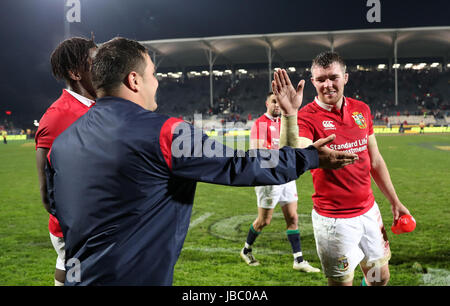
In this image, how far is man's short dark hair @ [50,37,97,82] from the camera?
2.61 m

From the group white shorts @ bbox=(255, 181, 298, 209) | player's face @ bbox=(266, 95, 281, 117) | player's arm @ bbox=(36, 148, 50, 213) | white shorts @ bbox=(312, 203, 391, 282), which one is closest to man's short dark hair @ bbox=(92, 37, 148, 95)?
player's arm @ bbox=(36, 148, 50, 213)

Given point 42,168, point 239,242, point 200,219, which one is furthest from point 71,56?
point 200,219

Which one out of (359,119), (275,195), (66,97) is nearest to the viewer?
(66,97)

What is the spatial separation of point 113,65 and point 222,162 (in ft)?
2.11

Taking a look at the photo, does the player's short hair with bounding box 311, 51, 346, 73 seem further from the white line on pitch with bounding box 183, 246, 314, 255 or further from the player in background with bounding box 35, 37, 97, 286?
the white line on pitch with bounding box 183, 246, 314, 255

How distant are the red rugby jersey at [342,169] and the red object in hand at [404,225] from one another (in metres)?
0.29

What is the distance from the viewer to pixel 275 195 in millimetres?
5012

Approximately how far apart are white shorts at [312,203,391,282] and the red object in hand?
159 millimetres

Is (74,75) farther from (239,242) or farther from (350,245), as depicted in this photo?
(239,242)

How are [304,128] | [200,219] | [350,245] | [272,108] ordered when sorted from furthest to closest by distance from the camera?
1. [200,219]
2. [272,108]
3. [304,128]
4. [350,245]

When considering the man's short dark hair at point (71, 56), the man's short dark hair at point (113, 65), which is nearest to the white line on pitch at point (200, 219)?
the man's short dark hair at point (71, 56)

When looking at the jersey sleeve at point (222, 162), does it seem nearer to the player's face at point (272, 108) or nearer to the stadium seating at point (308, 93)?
the player's face at point (272, 108)
